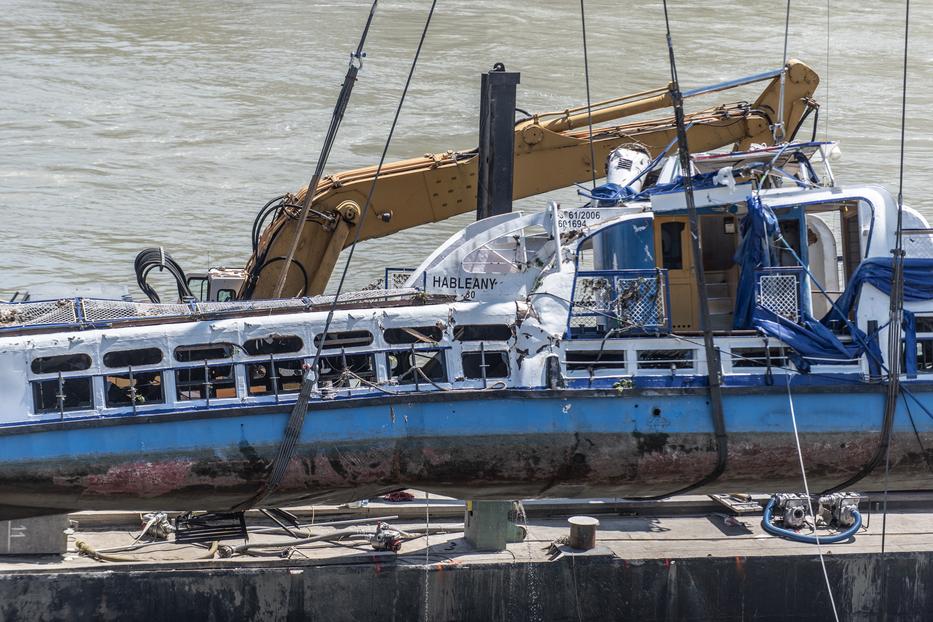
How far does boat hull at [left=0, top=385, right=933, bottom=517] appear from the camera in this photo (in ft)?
45.4

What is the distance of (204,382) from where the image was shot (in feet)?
46.3

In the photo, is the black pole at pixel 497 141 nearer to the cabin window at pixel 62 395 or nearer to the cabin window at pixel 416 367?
the cabin window at pixel 416 367

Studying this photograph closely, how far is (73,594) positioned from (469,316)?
19.2 ft

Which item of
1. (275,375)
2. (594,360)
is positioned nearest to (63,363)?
(275,375)

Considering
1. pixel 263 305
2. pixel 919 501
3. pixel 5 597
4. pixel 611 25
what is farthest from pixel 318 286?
pixel 611 25

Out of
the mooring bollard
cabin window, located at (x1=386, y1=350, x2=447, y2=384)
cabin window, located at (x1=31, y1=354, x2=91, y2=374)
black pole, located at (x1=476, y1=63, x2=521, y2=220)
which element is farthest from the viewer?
black pole, located at (x1=476, y1=63, x2=521, y2=220)

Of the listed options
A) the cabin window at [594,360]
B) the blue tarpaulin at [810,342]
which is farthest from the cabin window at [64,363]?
the blue tarpaulin at [810,342]

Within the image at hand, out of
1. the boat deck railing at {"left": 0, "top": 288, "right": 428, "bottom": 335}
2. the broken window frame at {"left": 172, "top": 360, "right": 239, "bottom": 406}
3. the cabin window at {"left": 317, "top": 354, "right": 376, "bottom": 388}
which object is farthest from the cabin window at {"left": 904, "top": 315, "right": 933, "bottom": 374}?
the broken window frame at {"left": 172, "top": 360, "right": 239, "bottom": 406}

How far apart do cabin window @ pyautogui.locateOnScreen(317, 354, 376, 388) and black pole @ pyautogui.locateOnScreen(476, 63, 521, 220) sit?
3.25 metres

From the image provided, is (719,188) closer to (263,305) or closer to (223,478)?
(263,305)

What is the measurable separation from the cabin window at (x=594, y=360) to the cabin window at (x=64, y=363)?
5.29 meters

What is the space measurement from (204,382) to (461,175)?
5605 mm

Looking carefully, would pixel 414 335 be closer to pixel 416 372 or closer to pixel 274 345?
pixel 416 372

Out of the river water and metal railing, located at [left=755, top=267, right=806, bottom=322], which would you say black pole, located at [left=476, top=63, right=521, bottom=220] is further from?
the river water
